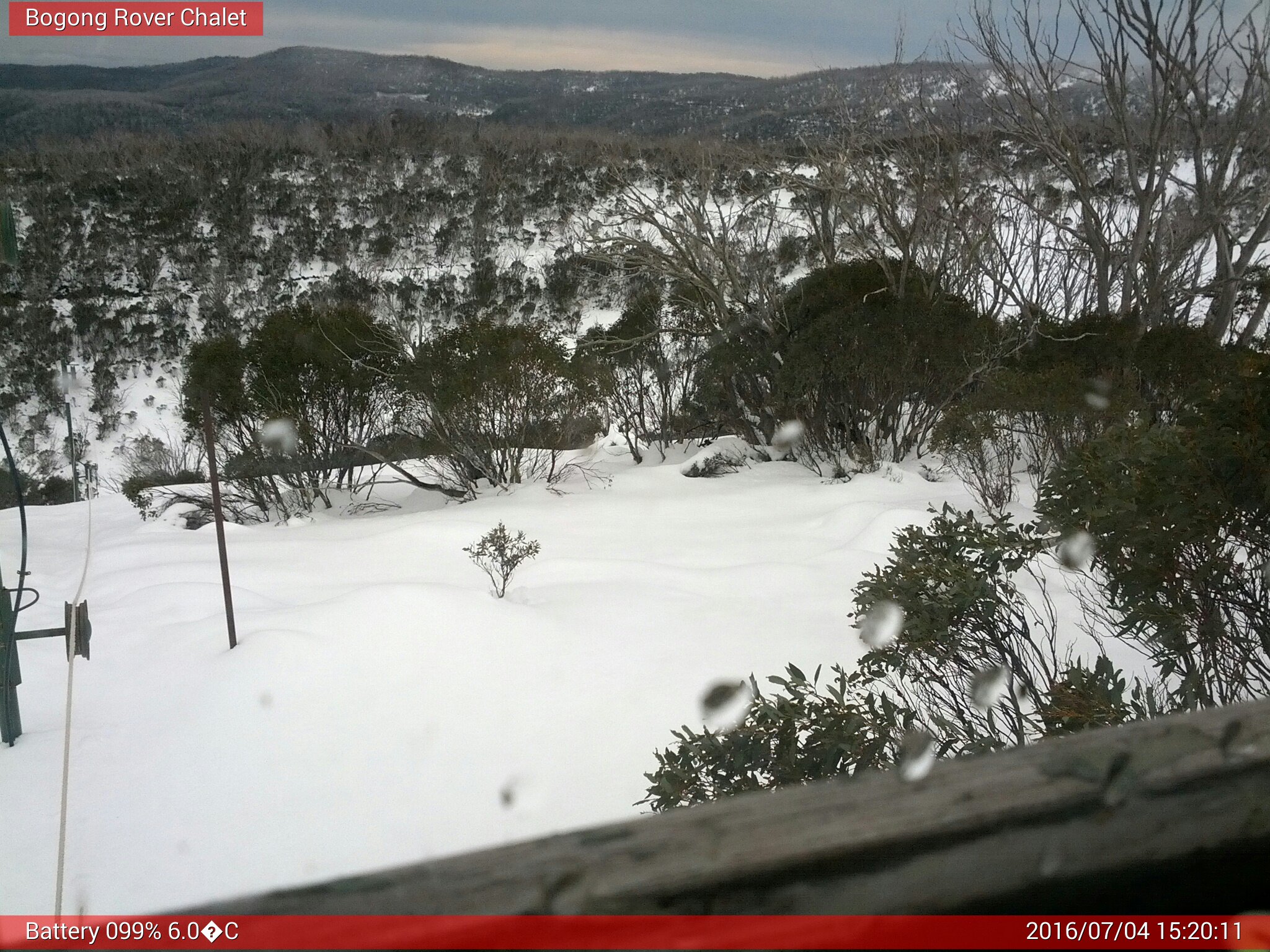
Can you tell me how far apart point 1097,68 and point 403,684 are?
34.2ft

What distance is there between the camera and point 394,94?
15.2 meters

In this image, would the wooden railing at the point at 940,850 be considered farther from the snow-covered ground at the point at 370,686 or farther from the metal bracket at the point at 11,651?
the metal bracket at the point at 11,651

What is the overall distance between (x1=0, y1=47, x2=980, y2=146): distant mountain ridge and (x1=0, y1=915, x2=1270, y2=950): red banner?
13.6 ft

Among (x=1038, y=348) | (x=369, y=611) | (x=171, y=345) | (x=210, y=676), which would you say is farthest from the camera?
(x=171, y=345)

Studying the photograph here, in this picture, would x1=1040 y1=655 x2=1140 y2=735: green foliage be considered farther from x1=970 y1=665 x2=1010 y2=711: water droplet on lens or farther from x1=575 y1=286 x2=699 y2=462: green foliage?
x1=575 y1=286 x2=699 y2=462: green foliage

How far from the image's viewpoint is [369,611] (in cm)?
450

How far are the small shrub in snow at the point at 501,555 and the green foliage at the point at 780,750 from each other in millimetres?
3003

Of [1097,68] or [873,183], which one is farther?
[1097,68]

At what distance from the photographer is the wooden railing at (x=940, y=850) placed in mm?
435

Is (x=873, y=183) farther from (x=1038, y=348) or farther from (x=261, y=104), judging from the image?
(x=261, y=104)

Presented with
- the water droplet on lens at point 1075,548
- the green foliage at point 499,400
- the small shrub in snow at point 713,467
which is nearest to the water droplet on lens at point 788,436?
the small shrub in snow at point 713,467

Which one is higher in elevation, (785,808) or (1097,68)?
(1097,68)

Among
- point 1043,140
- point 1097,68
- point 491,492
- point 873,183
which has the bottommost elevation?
point 491,492

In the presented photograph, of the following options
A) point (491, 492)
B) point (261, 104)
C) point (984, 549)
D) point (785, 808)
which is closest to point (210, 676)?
Result: point (984, 549)
